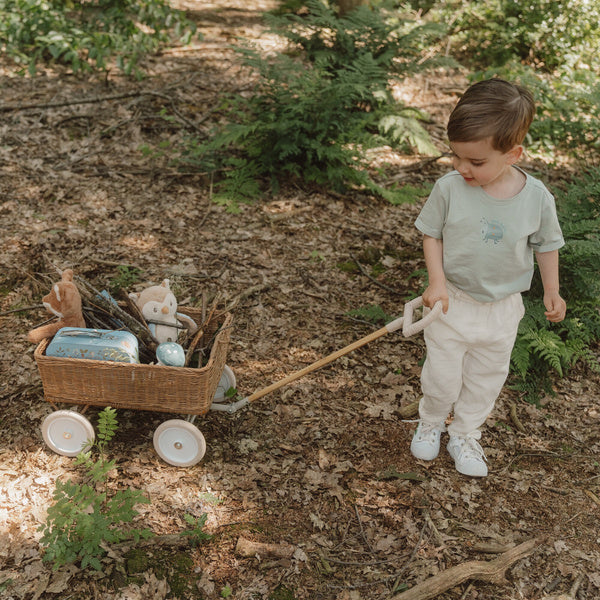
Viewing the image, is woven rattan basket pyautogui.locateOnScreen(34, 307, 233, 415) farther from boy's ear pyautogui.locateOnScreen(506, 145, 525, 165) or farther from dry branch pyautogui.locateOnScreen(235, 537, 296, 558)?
boy's ear pyautogui.locateOnScreen(506, 145, 525, 165)

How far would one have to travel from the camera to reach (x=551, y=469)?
3775mm

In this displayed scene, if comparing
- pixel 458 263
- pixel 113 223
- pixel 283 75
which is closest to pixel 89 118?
pixel 113 223

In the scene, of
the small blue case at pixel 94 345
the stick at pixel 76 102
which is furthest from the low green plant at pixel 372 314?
the stick at pixel 76 102

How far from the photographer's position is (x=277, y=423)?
156 inches

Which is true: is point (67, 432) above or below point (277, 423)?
above

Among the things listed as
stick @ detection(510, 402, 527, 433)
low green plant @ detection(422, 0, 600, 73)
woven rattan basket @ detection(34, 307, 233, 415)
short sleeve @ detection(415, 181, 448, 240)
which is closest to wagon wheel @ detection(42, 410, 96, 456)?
woven rattan basket @ detection(34, 307, 233, 415)

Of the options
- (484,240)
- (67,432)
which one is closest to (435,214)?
(484,240)

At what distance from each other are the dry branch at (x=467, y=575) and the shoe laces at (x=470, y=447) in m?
0.64

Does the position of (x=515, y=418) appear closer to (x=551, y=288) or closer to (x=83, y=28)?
(x=551, y=288)

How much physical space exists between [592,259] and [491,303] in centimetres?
167

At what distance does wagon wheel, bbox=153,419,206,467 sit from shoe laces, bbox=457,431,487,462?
1.69 m

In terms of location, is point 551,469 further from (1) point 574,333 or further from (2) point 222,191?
(2) point 222,191

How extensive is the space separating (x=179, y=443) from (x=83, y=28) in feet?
21.1

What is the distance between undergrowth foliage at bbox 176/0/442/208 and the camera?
239 inches
